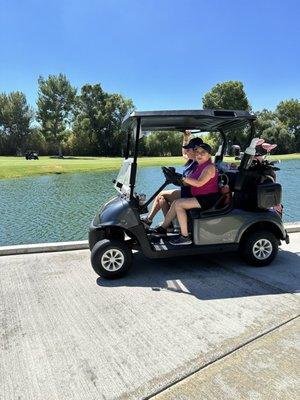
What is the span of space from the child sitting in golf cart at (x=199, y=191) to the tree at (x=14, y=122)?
64.5m

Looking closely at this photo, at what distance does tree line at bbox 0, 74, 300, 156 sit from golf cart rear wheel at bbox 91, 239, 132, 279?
169 ft

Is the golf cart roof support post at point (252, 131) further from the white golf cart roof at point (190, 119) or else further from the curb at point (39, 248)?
the curb at point (39, 248)

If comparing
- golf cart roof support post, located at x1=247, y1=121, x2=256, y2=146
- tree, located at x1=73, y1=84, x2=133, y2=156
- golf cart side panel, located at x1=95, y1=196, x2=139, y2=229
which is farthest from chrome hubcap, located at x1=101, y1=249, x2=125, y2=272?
tree, located at x1=73, y1=84, x2=133, y2=156

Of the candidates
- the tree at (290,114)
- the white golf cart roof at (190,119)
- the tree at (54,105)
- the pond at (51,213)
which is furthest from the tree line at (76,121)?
the white golf cart roof at (190,119)

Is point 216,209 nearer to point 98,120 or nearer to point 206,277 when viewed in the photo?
point 206,277

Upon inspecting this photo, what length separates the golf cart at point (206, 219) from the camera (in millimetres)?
4695

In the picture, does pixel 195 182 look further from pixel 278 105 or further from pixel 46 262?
pixel 278 105

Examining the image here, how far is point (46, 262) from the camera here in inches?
208

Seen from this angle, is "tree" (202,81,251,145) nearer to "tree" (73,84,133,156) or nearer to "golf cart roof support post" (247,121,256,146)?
"tree" (73,84,133,156)

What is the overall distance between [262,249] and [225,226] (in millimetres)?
579

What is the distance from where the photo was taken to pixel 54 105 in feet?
199

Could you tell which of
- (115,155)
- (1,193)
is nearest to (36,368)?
(1,193)

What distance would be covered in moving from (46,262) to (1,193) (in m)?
12.5

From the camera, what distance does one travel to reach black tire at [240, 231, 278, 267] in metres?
4.99
